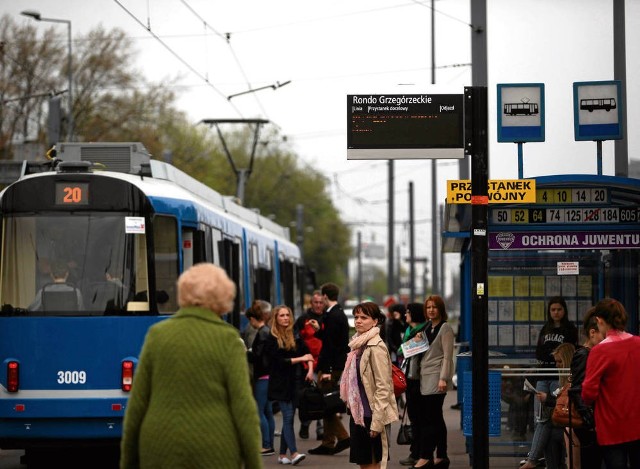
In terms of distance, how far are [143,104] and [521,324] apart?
34359 mm

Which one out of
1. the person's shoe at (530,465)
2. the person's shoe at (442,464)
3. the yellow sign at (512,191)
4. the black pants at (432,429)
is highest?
the yellow sign at (512,191)

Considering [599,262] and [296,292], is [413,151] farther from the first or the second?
[296,292]

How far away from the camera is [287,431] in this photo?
14406mm

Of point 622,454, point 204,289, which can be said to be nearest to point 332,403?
point 622,454

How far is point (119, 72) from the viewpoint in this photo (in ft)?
153

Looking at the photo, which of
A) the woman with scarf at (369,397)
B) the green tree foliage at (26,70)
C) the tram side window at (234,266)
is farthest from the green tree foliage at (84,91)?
the woman with scarf at (369,397)

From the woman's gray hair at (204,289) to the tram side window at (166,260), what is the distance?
705cm

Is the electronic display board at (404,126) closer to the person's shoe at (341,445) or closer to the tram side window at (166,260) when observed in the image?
the tram side window at (166,260)

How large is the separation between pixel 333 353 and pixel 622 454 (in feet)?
20.8

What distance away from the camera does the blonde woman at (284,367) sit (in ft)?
47.5

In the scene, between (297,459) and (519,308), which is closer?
(297,459)

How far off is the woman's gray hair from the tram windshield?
22.7 ft

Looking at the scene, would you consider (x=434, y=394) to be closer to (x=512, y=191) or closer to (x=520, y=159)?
(x=512, y=191)

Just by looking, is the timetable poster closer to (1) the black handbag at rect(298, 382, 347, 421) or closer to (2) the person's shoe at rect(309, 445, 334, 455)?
(1) the black handbag at rect(298, 382, 347, 421)
